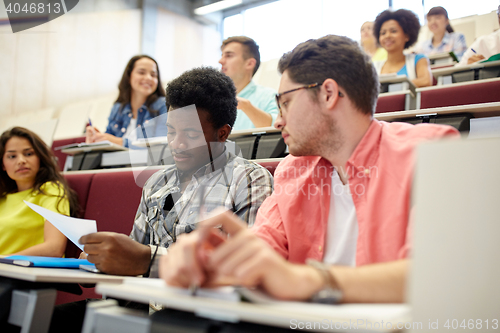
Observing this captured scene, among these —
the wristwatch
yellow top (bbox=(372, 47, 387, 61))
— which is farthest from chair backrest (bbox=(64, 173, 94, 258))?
yellow top (bbox=(372, 47, 387, 61))

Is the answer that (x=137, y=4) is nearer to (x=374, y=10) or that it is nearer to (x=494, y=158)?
(x=374, y=10)

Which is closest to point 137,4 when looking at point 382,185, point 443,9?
point 443,9

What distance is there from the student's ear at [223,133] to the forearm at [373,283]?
1.91ft

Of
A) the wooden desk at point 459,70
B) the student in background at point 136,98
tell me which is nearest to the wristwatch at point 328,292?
the student in background at point 136,98

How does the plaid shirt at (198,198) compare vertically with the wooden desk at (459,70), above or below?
below

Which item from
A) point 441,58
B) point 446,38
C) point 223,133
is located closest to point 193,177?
point 223,133

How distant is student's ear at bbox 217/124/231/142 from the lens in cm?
95

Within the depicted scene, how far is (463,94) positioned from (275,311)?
1.59 metres

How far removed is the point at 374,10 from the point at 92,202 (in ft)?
12.1

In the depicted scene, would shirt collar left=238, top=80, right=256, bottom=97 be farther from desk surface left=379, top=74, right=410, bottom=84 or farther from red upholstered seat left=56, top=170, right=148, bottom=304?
red upholstered seat left=56, top=170, right=148, bottom=304

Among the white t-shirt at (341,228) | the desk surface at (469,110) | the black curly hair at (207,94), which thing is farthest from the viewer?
the desk surface at (469,110)

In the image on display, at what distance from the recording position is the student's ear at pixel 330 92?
0.68 meters

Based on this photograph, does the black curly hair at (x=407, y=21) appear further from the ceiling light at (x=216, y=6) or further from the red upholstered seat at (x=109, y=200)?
the ceiling light at (x=216, y=6)

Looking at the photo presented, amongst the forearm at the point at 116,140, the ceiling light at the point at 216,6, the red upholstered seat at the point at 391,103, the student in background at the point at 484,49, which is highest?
the ceiling light at the point at 216,6
